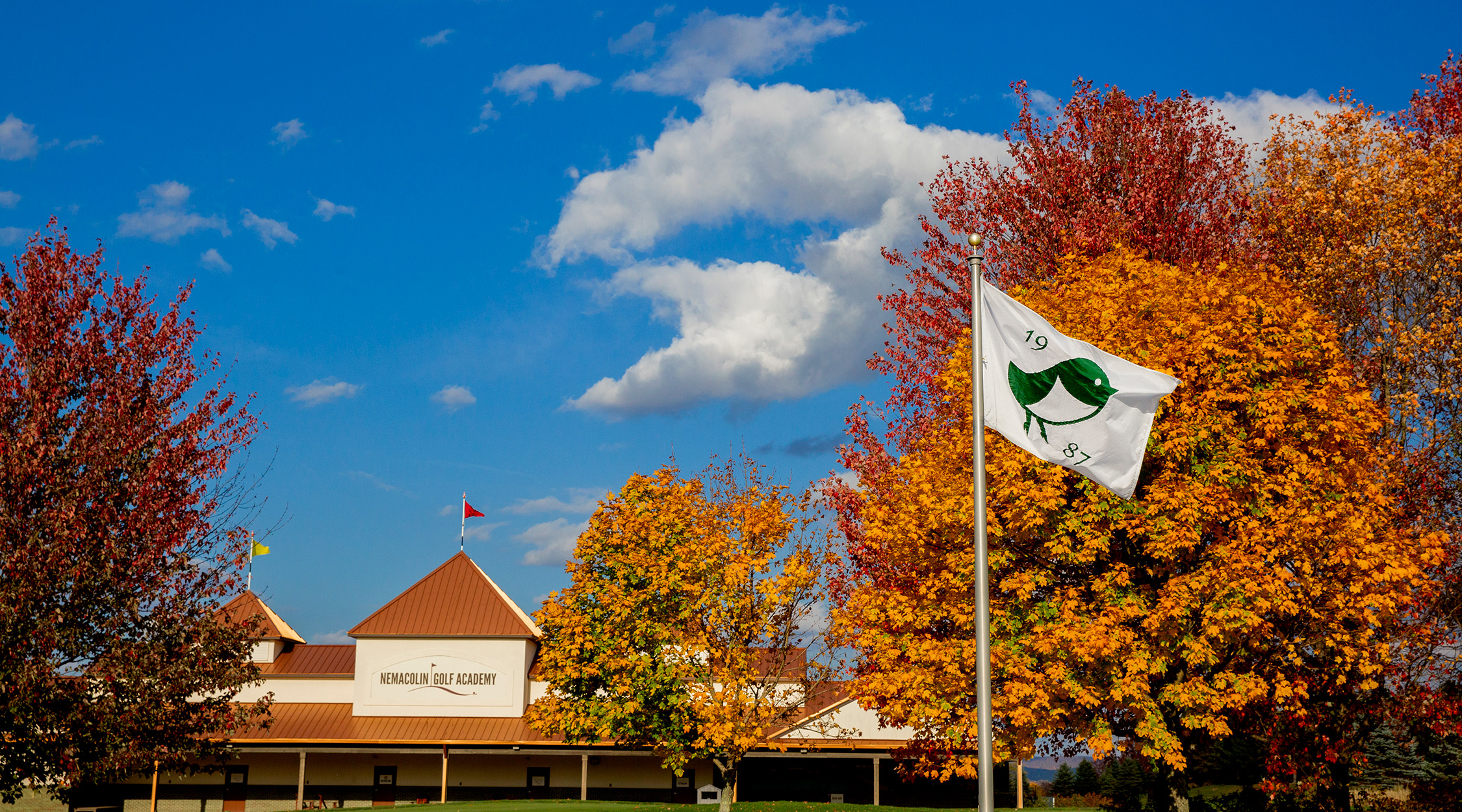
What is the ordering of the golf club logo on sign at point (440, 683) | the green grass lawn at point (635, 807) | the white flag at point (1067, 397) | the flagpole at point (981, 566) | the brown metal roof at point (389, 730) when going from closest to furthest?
1. the flagpole at point (981, 566)
2. the white flag at point (1067, 397)
3. the green grass lawn at point (635, 807)
4. the brown metal roof at point (389, 730)
5. the golf club logo on sign at point (440, 683)

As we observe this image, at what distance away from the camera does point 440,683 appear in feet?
148

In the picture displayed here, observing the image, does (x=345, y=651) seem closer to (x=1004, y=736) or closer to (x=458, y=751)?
(x=458, y=751)

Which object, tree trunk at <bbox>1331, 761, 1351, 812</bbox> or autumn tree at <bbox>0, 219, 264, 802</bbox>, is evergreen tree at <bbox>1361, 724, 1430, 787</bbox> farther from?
autumn tree at <bbox>0, 219, 264, 802</bbox>

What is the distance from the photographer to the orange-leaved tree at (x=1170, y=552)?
Answer: 17.7 metres

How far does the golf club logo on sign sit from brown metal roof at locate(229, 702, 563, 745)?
0.75 m

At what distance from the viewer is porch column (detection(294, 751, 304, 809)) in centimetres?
4134

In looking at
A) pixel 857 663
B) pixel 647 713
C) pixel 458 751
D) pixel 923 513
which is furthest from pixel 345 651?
pixel 923 513

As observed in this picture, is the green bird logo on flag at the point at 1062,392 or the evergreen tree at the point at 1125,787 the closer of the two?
the green bird logo on flag at the point at 1062,392


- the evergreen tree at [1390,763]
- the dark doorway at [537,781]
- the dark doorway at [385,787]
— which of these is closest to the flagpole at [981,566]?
the evergreen tree at [1390,763]

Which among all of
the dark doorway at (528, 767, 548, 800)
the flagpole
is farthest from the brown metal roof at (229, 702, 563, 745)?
the flagpole

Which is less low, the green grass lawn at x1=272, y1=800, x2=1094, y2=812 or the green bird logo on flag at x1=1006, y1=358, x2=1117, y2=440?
the green bird logo on flag at x1=1006, y1=358, x2=1117, y2=440

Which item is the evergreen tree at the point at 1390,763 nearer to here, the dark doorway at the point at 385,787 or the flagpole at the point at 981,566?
the flagpole at the point at 981,566

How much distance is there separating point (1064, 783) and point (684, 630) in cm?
3334

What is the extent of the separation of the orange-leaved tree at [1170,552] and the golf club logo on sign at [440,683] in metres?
27.6
